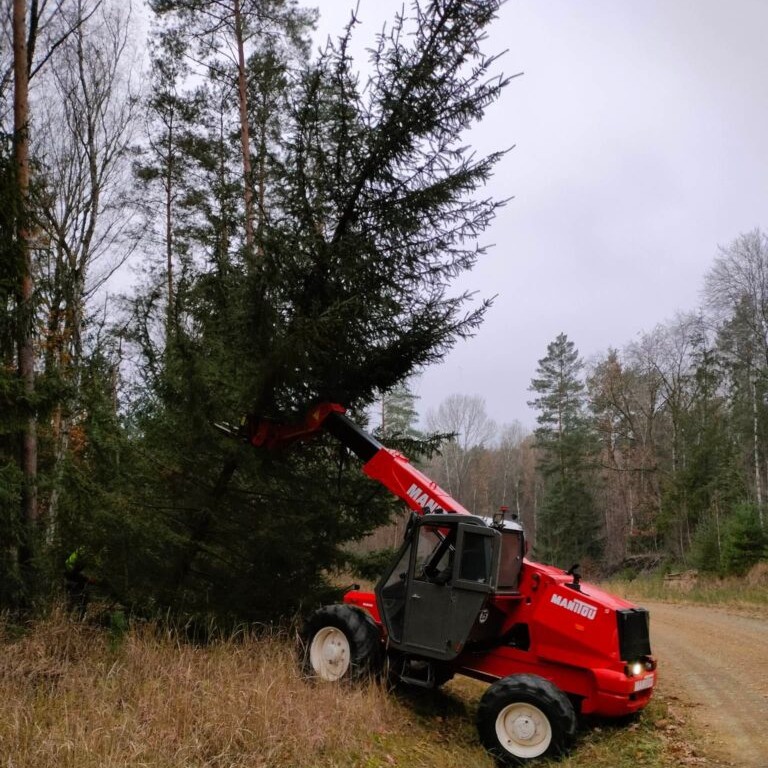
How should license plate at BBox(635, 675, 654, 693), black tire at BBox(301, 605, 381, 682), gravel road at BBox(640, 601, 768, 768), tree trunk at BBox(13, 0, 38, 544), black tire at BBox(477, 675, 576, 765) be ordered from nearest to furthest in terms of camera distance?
1. black tire at BBox(477, 675, 576, 765)
2. gravel road at BBox(640, 601, 768, 768)
3. license plate at BBox(635, 675, 654, 693)
4. black tire at BBox(301, 605, 381, 682)
5. tree trunk at BBox(13, 0, 38, 544)

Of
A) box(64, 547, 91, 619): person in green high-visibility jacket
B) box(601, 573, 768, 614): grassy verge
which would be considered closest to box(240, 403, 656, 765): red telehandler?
box(64, 547, 91, 619): person in green high-visibility jacket

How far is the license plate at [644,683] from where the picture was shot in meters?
6.30

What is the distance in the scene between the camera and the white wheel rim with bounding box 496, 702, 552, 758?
5824 millimetres

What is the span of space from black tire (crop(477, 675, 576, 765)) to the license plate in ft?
2.68

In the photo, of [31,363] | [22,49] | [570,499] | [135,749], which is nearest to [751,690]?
[135,749]

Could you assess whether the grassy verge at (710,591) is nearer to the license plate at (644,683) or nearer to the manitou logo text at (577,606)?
the license plate at (644,683)

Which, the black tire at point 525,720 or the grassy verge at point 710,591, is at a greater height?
the black tire at point 525,720

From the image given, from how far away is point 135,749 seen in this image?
4.48 m

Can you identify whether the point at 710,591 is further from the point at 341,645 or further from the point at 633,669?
the point at 341,645

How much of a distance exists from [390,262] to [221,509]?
374 centimetres

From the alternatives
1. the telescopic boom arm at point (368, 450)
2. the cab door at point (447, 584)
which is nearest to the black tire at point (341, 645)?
the cab door at point (447, 584)

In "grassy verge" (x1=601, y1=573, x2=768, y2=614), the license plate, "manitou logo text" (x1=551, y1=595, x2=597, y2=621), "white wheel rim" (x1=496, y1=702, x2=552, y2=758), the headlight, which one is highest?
"manitou logo text" (x1=551, y1=595, x2=597, y2=621)

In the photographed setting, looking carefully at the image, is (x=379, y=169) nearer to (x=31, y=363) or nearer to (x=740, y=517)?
(x=31, y=363)

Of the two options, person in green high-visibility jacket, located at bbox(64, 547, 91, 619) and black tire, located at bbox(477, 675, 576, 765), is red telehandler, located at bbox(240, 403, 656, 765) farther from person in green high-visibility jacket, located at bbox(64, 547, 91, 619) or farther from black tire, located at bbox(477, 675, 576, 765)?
person in green high-visibility jacket, located at bbox(64, 547, 91, 619)
